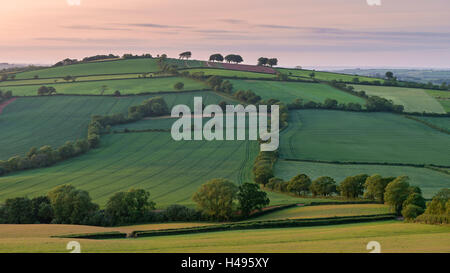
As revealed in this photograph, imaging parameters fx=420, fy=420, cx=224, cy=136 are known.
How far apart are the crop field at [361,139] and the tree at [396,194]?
27739 mm

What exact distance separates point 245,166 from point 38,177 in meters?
33.5

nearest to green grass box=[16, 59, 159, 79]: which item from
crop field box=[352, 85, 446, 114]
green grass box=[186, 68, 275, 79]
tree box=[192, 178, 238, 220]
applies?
green grass box=[186, 68, 275, 79]

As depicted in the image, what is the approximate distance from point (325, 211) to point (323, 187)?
28.5 feet

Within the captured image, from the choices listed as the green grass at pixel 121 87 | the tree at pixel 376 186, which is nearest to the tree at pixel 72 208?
the tree at pixel 376 186

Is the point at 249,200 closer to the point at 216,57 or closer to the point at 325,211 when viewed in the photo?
the point at 325,211

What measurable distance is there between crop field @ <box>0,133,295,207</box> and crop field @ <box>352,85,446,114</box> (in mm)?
56359

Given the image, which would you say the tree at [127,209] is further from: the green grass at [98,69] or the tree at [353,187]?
the green grass at [98,69]

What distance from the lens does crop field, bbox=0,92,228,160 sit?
8938cm

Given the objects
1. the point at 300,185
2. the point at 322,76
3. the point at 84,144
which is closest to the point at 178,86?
the point at 84,144


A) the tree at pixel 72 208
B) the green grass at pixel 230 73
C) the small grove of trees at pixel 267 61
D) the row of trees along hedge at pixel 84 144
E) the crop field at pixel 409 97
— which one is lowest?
the tree at pixel 72 208

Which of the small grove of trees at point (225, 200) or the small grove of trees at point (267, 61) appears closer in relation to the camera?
the small grove of trees at point (225, 200)

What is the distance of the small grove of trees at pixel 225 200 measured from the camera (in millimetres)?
45812
